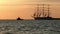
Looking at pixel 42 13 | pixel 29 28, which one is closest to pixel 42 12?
pixel 42 13

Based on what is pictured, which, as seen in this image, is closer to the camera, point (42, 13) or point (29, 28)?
point (29, 28)

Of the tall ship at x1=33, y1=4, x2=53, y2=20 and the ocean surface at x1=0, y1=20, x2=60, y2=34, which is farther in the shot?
the tall ship at x1=33, y1=4, x2=53, y2=20

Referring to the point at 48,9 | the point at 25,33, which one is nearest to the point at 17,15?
the point at 48,9

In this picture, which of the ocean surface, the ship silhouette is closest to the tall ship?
the ship silhouette

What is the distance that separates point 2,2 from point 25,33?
4.05 metres

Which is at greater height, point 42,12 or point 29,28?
point 29,28

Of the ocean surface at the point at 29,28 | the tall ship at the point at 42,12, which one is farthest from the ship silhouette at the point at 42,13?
the ocean surface at the point at 29,28

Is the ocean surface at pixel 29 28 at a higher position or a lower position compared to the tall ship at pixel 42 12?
higher

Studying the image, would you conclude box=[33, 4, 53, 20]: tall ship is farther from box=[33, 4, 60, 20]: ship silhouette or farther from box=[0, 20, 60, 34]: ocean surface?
box=[0, 20, 60, 34]: ocean surface

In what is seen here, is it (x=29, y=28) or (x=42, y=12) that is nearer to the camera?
(x=29, y=28)

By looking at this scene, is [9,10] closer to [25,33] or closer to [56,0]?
[56,0]

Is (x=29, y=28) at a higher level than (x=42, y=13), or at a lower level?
higher

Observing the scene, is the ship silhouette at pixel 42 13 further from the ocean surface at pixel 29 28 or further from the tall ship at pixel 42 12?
Answer: the ocean surface at pixel 29 28

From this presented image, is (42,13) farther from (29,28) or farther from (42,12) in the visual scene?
(29,28)
